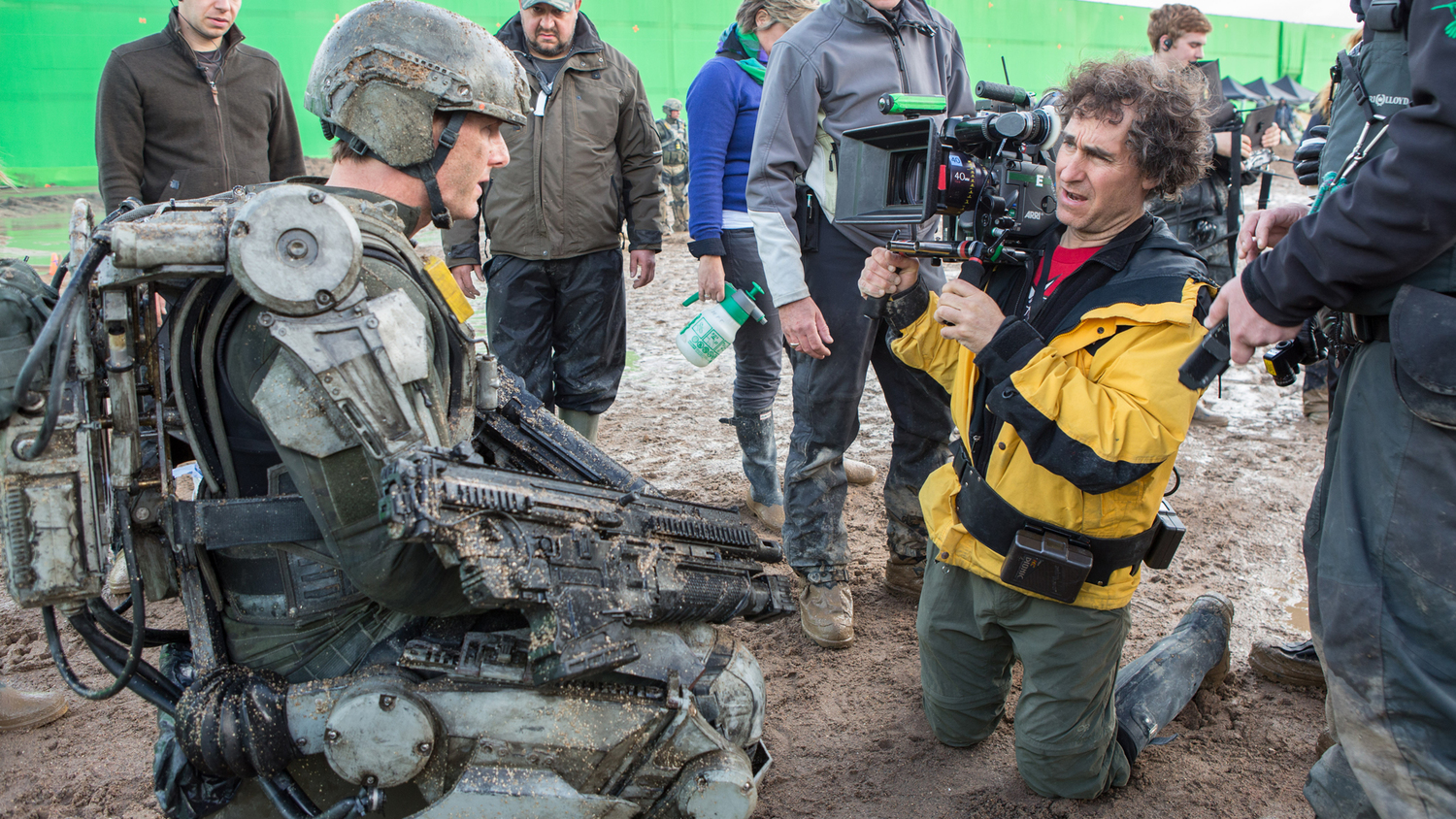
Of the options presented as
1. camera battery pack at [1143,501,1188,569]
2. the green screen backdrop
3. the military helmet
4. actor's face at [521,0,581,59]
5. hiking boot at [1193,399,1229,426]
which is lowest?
hiking boot at [1193,399,1229,426]

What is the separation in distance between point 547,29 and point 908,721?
10.8ft

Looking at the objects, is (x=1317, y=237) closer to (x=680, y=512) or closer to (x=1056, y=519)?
(x=1056, y=519)

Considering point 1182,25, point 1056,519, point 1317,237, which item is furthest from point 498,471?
point 1182,25

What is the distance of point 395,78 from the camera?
2.10 metres

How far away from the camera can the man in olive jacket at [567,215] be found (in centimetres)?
407

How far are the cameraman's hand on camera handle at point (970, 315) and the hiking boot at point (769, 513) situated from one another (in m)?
2.16

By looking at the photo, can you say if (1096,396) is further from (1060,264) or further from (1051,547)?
(1060,264)

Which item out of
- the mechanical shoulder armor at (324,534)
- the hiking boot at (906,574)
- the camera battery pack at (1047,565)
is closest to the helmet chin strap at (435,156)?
the mechanical shoulder armor at (324,534)

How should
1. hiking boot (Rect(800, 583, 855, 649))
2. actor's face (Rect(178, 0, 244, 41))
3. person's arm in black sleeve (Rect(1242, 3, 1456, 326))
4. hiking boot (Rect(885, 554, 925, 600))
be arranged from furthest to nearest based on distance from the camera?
1. actor's face (Rect(178, 0, 244, 41))
2. hiking boot (Rect(885, 554, 925, 600))
3. hiking boot (Rect(800, 583, 855, 649))
4. person's arm in black sleeve (Rect(1242, 3, 1456, 326))

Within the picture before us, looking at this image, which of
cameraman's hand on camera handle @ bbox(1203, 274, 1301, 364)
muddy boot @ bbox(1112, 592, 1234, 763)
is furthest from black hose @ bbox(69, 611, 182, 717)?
muddy boot @ bbox(1112, 592, 1234, 763)

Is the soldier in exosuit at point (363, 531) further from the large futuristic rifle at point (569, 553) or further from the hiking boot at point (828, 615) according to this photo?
the hiking boot at point (828, 615)

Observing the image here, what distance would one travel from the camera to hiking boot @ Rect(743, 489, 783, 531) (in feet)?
14.4

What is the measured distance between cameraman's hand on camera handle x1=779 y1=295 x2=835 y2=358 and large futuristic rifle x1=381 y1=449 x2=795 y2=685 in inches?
44.1

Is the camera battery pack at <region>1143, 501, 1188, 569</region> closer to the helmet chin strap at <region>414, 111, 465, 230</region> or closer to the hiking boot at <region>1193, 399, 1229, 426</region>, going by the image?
the helmet chin strap at <region>414, 111, 465, 230</region>
